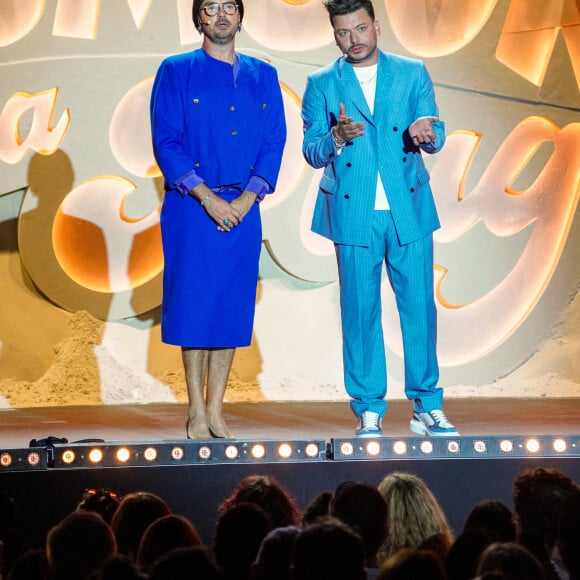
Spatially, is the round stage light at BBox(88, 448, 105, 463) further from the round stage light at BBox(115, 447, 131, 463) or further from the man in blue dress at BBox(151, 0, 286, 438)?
the man in blue dress at BBox(151, 0, 286, 438)

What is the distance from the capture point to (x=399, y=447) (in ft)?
12.7

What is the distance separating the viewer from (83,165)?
613 centimetres

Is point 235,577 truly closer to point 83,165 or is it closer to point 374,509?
point 374,509

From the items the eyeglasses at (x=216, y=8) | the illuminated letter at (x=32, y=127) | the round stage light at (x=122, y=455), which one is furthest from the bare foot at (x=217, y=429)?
the illuminated letter at (x=32, y=127)

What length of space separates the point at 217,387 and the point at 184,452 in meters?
0.37

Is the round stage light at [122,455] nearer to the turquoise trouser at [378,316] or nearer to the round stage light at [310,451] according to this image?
the round stage light at [310,451]

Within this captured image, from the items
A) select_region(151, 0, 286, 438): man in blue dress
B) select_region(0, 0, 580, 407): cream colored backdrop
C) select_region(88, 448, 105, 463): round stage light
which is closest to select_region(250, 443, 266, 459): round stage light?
select_region(151, 0, 286, 438): man in blue dress

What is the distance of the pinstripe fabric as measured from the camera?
4.16 m

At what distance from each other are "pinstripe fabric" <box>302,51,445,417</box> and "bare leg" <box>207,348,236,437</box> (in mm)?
458

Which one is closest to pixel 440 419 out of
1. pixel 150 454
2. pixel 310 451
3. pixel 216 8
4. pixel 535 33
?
pixel 310 451

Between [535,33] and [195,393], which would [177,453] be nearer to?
[195,393]

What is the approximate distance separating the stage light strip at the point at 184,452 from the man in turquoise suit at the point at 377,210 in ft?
1.16

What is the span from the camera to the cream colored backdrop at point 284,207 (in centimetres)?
610

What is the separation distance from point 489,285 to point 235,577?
160 inches
